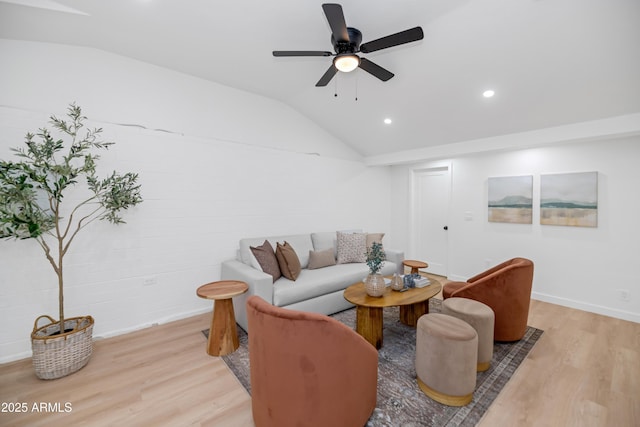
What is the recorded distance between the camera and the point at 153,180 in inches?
119

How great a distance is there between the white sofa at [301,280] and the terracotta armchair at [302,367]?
1255 mm

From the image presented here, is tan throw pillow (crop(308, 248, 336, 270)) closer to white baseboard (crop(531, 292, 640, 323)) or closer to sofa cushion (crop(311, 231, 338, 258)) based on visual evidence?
sofa cushion (crop(311, 231, 338, 258))

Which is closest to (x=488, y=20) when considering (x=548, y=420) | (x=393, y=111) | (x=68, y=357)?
(x=393, y=111)

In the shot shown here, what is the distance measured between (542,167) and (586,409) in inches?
125

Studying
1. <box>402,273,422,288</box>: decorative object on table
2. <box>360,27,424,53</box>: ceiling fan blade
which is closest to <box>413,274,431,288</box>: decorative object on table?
<box>402,273,422,288</box>: decorative object on table

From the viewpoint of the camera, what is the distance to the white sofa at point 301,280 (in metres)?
2.77

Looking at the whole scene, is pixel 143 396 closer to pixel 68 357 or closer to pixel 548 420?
pixel 68 357

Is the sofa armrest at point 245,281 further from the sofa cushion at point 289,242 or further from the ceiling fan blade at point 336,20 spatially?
the ceiling fan blade at point 336,20

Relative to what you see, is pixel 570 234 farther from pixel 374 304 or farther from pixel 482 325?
pixel 374 304

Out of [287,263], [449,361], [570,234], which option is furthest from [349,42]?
[570,234]

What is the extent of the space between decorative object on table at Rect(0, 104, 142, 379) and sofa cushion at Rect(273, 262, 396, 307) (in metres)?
1.78

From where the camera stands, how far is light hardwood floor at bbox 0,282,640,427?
1742mm

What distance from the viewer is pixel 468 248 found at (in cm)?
462

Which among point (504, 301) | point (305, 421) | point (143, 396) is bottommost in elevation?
point (143, 396)
